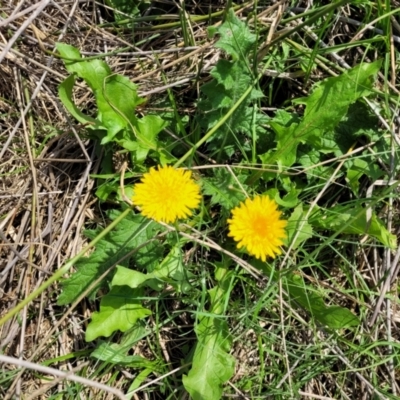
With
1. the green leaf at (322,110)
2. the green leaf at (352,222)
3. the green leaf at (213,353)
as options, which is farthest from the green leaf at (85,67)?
the green leaf at (352,222)

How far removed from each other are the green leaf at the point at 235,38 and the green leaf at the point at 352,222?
1.98 ft

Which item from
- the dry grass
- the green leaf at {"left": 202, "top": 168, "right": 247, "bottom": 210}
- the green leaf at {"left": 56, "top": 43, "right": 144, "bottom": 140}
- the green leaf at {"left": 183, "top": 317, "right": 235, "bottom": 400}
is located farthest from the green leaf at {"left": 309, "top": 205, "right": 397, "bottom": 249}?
the green leaf at {"left": 56, "top": 43, "right": 144, "bottom": 140}

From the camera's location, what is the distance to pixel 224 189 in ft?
5.70

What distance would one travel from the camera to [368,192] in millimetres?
1841

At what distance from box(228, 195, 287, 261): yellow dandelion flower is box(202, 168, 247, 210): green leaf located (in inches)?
8.7

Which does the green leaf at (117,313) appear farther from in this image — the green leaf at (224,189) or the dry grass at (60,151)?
the green leaf at (224,189)

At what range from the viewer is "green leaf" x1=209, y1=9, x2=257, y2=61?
168 cm

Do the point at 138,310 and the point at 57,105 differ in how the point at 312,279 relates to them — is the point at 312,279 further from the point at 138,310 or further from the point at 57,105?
the point at 57,105

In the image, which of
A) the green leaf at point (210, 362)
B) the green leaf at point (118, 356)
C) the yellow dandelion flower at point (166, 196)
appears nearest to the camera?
the yellow dandelion flower at point (166, 196)

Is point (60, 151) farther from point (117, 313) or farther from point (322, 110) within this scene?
point (322, 110)

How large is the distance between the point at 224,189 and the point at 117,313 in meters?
0.56

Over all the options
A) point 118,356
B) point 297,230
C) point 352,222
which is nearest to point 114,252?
point 118,356

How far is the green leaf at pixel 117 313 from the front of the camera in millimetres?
1750

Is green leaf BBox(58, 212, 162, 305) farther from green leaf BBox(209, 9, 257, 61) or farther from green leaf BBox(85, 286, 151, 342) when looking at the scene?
green leaf BBox(209, 9, 257, 61)
